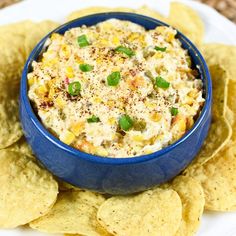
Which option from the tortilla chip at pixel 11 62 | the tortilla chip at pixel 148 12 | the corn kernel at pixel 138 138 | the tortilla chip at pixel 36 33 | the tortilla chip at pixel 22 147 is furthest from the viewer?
the tortilla chip at pixel 148 12

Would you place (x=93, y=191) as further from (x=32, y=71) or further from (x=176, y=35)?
(x=176, y=35)

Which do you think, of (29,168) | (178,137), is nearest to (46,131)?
(29,168)

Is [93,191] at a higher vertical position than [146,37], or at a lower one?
lower

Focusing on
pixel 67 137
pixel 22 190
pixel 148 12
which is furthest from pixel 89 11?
pixel 22 190

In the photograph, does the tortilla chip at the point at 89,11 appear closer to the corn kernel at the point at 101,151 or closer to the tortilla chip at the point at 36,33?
the tortilla chip at the point at 36,33

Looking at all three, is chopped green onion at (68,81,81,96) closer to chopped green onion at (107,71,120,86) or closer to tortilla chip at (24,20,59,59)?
chopped green onion at (107,71,120,86)

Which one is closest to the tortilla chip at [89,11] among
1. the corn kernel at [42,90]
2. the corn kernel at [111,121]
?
the corn kernel at [42,90]

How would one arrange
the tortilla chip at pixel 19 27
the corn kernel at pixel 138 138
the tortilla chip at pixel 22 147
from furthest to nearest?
the tortilla chip at pixel 19 27 < the tortilla chip at pixel 22 147 < the corn kernel at pixel 138 138
